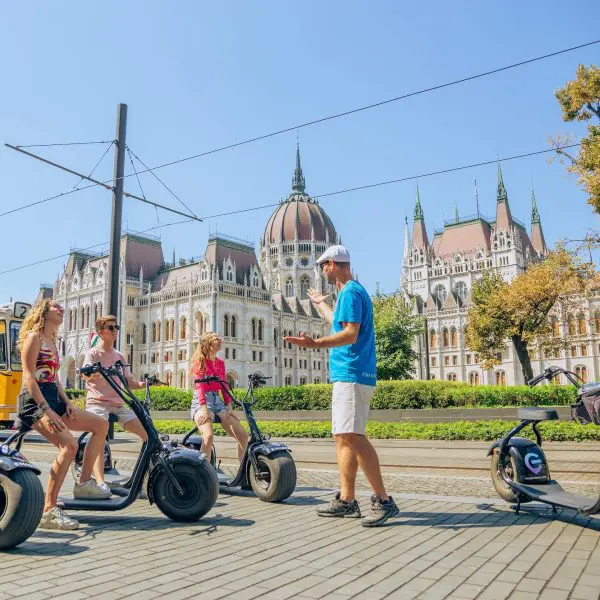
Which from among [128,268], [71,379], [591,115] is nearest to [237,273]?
[128,268]

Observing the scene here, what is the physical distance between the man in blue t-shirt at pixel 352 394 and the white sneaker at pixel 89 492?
6.52ft

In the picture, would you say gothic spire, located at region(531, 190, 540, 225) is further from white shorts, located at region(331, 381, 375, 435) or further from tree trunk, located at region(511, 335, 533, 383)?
white shorts, located at region(331, 381, 375, 435)

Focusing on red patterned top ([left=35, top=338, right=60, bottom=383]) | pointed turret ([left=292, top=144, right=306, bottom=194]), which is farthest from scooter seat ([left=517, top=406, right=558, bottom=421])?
pointed turret ([left=292, top=144, right=306, bottom=194])

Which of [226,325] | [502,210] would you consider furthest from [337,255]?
[502,210]

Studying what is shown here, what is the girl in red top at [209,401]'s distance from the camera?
263 inches

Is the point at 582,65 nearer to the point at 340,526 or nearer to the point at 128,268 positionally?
the point at 340,526

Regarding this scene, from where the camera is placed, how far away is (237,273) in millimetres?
72438

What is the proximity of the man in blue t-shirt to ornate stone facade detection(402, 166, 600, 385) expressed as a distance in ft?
241

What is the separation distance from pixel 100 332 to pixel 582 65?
63.0 feet

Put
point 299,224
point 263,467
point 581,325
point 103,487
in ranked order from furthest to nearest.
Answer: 1. point 299,224
2. point 581,325
3. point 263,467
4. point 103,487

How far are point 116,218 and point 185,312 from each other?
55960 mm

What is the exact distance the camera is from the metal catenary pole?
13.2 meters

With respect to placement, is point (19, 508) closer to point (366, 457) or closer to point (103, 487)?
point (103, 487)

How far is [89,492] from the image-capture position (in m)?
5.39
